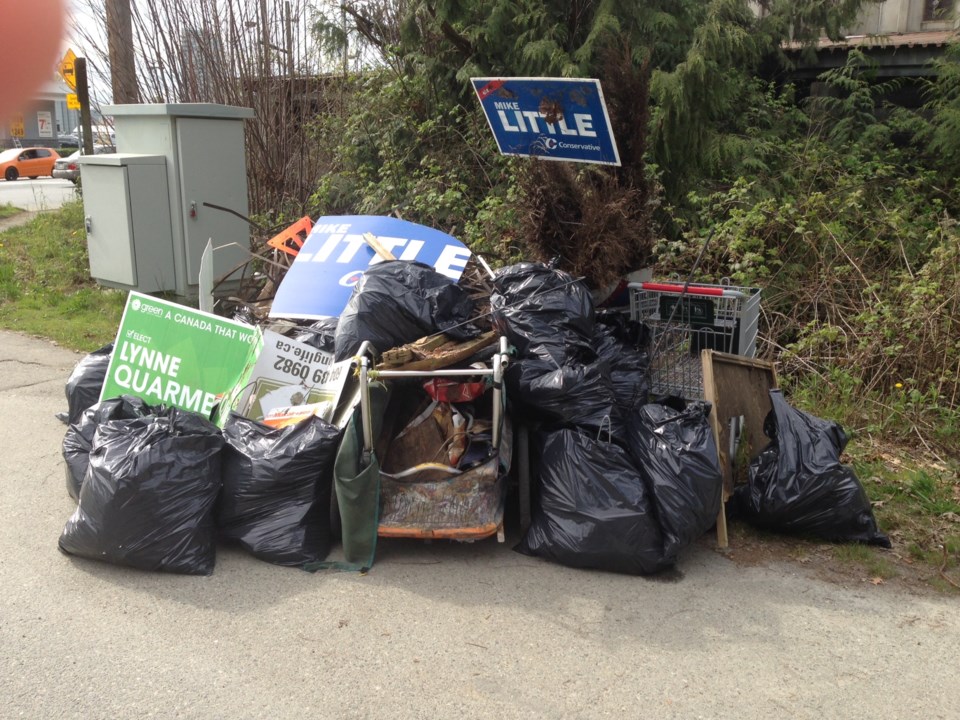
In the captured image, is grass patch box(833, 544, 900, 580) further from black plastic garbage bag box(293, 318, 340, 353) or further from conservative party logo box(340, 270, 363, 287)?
conservative party logo box(340, 270, 363, 287)

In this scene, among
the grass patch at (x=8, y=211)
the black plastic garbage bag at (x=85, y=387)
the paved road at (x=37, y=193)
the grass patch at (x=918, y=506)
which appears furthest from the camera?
the paved road at (x=37, y=193)

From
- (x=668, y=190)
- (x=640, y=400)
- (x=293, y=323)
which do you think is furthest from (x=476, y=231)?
(x=640, y=400)

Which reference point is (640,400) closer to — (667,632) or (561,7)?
(667,632)

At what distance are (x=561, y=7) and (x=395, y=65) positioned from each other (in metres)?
2.55

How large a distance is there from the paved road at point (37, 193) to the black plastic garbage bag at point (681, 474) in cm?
1376

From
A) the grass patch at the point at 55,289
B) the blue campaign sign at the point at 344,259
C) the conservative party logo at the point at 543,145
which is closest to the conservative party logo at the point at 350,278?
the blue campaign sign at the point at 344,259

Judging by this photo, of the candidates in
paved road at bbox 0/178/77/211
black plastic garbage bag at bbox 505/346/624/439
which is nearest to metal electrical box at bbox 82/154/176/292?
black plastic garbage bag at bbox 505/346/624/439

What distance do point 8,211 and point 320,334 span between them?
12.0m

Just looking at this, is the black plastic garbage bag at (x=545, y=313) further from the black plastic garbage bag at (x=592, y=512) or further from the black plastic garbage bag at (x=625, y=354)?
the black plastic garbage bag at (x=592, y=512)

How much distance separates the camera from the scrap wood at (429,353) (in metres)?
4.36

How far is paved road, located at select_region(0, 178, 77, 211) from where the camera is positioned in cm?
1587

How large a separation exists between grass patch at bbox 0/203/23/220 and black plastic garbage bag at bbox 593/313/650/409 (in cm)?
1260

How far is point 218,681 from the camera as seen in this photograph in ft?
10.9

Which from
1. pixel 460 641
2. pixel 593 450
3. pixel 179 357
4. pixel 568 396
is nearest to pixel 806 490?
pixel 593 450
